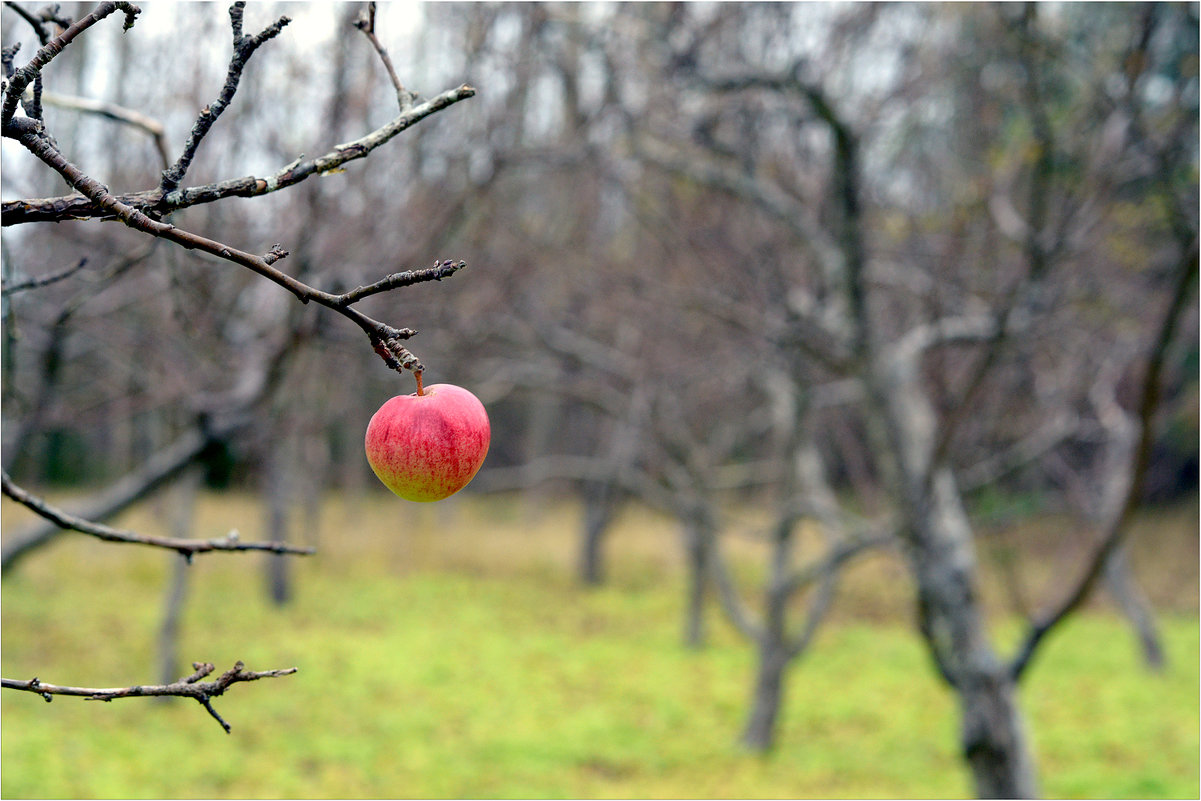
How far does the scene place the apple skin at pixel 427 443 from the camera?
1.04 m

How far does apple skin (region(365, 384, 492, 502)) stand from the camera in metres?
1.04

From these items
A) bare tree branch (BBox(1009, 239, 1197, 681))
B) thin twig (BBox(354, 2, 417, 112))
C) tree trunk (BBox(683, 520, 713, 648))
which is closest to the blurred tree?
bare tree branch (BBox(1009, 239, 1197, 681))

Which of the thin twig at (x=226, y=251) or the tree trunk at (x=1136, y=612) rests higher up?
the thin twig at (x=226, y=251)

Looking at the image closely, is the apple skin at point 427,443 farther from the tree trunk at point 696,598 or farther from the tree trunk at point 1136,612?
the tree trunk at point 1136,612

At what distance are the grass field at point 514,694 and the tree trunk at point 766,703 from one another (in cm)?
16

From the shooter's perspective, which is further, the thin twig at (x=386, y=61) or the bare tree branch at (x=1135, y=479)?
the bare tree branch at (x=1135, y=479)

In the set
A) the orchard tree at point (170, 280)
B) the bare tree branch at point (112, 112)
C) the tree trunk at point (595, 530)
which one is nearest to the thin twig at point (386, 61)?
the orchard tree at point (170, 280)

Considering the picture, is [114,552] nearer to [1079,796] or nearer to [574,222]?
[574,222]

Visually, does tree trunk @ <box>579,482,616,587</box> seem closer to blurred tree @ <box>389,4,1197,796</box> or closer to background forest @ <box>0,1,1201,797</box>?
background forest @ <box>0,1,1201,797</box>

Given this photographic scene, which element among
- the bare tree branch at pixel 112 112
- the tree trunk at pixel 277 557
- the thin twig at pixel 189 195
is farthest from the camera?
the tree trunk at pixel 277 557

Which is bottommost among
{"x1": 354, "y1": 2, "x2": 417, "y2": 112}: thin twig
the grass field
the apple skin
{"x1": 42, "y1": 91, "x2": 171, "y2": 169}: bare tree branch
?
the grass field

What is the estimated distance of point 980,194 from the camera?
577cm

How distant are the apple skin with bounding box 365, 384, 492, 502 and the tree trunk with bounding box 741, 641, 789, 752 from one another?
269 inches

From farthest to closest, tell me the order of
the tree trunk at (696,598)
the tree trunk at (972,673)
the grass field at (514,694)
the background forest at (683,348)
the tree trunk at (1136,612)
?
the tree trunk at (696,598) → the tree trunk at (1136,612) → the grass field at (514,694) → the background forest at (683,348) → the tree trunk at (972,673)
